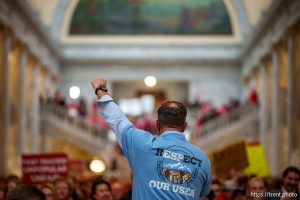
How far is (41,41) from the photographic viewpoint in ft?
146

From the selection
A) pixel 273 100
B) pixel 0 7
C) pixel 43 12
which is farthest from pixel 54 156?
pixel 43 12

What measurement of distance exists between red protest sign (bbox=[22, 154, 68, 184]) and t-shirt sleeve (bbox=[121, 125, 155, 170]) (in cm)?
1109

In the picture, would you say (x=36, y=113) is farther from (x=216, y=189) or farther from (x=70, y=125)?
(x=216, y=189)

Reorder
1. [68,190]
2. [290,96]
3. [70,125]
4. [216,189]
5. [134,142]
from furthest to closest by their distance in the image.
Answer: [70,125] → [290,96] → [216,189] → [68,190] → [134,142]

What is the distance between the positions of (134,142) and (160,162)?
257 millimetres

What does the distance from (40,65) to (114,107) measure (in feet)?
130

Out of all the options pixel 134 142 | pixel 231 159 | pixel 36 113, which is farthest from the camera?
pixel 36 113

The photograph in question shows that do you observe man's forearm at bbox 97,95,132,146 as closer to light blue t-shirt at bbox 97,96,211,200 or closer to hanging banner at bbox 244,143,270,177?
light blue t-shirt at bbox 97,96,211,200

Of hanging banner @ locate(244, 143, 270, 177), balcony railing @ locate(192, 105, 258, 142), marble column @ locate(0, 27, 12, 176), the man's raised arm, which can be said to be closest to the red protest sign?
hanging banner @ locate(244, 143, 270, 177)

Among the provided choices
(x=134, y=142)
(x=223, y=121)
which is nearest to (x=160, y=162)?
(x=134, y=142)

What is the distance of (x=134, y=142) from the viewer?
Answer: 603 centimetres

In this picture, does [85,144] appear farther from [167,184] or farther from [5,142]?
[167,184]

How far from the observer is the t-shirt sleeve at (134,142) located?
19.7 ft

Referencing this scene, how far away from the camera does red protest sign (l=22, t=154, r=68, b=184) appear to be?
17078 mm
